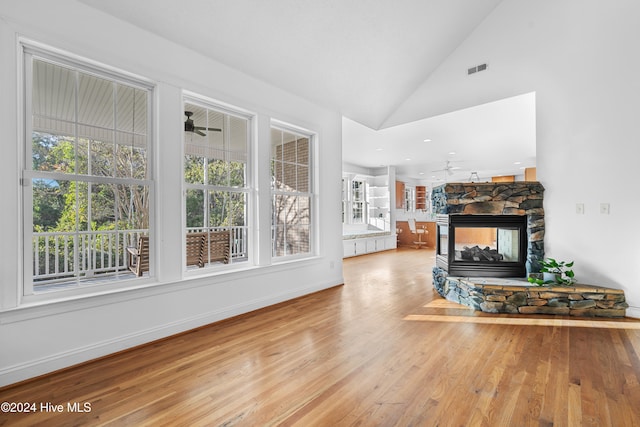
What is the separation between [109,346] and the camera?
2.52 meters

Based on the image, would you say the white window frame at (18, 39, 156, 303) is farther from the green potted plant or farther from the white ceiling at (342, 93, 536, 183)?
the green potted plant

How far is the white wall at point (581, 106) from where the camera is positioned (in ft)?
11.1

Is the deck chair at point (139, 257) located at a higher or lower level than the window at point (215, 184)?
lower

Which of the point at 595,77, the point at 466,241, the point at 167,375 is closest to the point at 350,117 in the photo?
the point at 466,241

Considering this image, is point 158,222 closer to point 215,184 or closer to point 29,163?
point 215,184

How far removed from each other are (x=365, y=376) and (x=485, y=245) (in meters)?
3.13

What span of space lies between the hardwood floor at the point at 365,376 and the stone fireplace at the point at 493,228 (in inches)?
36.7

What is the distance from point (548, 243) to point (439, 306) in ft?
5.61

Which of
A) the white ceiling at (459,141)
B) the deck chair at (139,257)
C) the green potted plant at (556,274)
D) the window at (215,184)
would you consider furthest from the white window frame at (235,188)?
the green potted plant at (556,274)

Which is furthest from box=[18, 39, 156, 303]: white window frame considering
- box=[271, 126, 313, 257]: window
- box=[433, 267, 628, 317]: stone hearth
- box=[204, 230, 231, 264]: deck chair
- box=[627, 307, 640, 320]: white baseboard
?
box=[627, 307, 640, 320]: white baseboard

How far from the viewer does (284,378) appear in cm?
215

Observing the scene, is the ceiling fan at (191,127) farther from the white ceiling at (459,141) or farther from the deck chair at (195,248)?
the white ceiling at (459,141)

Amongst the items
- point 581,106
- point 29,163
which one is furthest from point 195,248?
point 581,106

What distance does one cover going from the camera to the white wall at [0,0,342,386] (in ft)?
6.92
